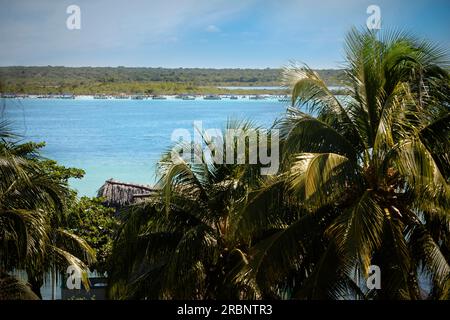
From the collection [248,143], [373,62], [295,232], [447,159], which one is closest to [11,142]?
[248,143]

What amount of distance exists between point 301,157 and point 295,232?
109 centimetres

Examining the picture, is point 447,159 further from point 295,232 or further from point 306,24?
point 306,24

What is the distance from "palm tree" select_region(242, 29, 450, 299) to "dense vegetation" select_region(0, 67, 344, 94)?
15.0 m

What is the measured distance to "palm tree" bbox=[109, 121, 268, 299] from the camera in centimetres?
815

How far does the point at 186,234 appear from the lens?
8289 millimetres

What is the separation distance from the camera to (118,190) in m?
15.2

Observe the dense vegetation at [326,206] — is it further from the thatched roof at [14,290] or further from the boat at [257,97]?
the boat at [257,97]

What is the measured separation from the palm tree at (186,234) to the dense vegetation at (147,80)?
14303 millimetres

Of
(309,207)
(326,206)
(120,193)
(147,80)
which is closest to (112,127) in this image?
(147,80)

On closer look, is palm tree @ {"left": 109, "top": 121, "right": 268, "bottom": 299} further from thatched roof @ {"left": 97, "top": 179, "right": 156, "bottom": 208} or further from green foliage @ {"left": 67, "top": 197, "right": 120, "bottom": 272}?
thatched roof @ {"left": 97, "top": 179, "right": 156, "bottom": 208}

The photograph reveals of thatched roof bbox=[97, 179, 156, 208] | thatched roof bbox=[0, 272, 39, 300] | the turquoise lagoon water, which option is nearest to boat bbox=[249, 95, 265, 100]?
the turquoise lagoon water

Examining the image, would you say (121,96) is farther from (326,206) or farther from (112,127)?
(326,206)

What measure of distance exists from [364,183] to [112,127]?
25.4 metres

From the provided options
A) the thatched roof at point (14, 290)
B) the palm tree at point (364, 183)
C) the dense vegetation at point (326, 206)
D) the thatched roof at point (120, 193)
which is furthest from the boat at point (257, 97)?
the thatched roof at point (14, 290)
